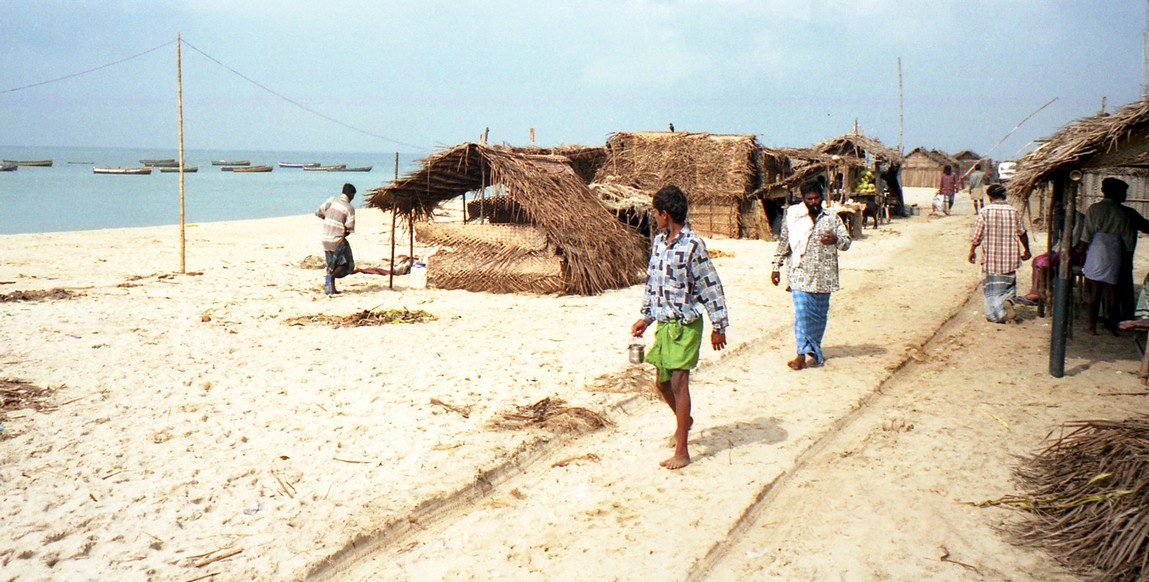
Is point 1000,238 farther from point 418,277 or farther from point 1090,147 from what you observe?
point 418,277

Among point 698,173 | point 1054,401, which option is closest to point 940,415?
point 1054,401

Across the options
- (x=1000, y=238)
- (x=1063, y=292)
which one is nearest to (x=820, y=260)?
(x=1063, y=292)

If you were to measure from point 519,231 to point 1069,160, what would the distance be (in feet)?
22.8

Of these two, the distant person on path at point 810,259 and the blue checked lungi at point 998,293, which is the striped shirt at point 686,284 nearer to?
the distant person on path at point 810,259

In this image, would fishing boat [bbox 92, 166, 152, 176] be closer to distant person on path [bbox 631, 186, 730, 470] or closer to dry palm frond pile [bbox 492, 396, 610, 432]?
dry palm frond pile [bbox 492, 396, 610, 432]

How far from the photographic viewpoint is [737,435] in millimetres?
5258

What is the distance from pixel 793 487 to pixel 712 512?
59 centimetres

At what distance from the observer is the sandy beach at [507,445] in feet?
12.1

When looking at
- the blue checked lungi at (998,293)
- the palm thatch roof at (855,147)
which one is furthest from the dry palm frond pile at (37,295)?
the palm thatch roof at (855,147)

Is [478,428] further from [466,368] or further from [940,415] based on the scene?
[940,415]

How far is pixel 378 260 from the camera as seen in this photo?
1534cm

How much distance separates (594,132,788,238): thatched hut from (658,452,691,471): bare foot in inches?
589

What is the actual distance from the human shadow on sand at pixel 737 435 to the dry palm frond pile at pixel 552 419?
2.46 feet

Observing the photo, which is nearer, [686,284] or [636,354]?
[686,284]
